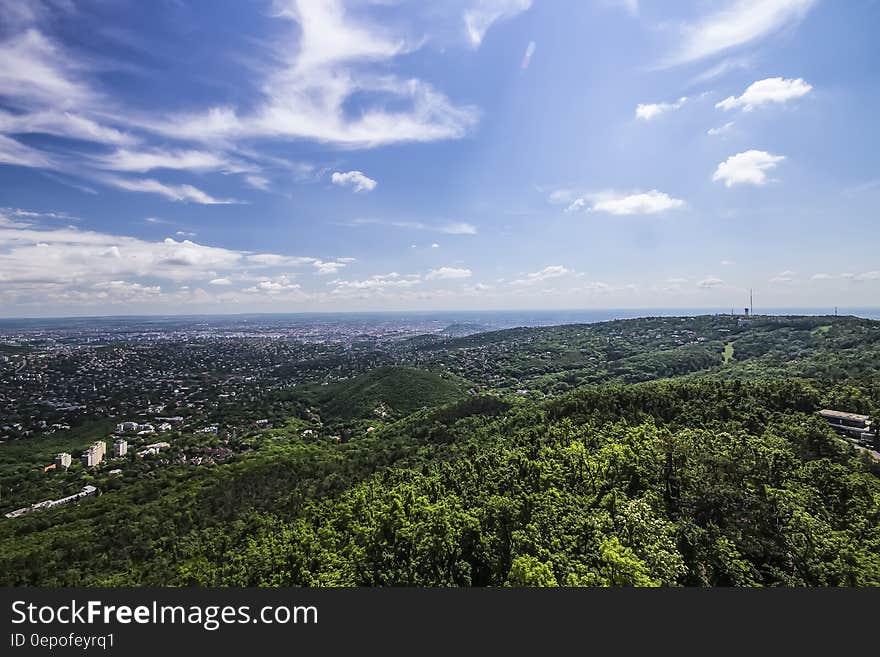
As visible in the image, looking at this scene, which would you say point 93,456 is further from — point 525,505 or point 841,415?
point 841,415

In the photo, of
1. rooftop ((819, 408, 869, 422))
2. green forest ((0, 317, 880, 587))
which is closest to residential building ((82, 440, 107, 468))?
green forest ((0, 317, 880, 587))

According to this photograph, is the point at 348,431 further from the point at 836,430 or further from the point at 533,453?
the point at 836,430

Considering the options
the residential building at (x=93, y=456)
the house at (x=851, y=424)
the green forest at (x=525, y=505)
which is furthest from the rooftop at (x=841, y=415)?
the residential building at (x=93, y=456)

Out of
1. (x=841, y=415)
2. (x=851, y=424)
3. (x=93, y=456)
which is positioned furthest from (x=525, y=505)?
(x=93, y=456)

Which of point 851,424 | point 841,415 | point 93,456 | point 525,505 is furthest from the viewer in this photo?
point 93,456

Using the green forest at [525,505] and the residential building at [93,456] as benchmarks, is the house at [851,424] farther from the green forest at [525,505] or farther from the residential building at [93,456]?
the residential building at [93,456]

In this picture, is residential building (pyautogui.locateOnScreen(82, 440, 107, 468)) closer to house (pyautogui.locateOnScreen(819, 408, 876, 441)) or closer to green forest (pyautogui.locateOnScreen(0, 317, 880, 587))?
green forest (pyautogui.locateOnScreen(0, 317, 880, 587))

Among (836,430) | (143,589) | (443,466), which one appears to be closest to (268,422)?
(443,466)

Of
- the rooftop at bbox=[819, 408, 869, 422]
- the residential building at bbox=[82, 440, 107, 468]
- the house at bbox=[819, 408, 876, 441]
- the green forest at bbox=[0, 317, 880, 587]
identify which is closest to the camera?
the green forest at bbox=[0, 317, 880, 587]
